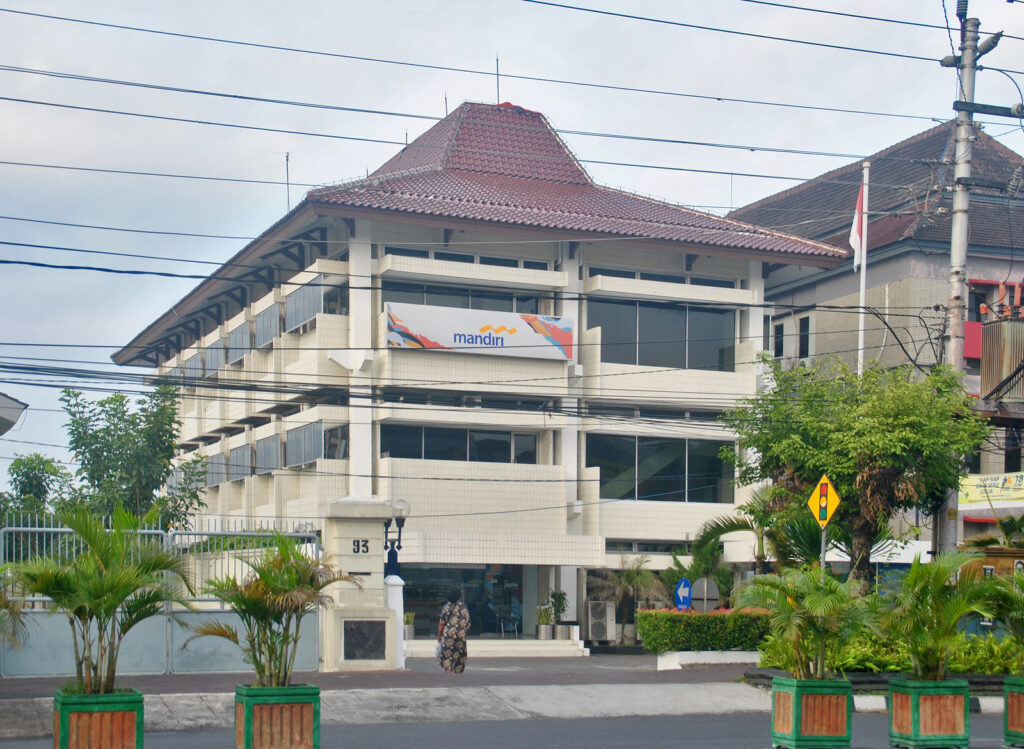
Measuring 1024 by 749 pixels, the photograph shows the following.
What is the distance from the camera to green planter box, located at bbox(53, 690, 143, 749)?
38.1ft

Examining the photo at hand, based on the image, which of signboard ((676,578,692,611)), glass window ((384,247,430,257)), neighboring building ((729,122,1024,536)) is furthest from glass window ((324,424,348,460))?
neighboring building ((729,122,1024,536))

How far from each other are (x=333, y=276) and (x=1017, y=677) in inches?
1055

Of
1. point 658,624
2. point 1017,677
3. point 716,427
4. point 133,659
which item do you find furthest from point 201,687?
point 716,427

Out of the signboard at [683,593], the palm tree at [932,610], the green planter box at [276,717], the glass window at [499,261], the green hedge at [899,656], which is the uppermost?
the glass window at [499,261]

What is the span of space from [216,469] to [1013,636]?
3778cm

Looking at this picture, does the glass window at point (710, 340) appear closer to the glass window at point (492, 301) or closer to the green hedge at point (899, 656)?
the glass window at point (492, 301)

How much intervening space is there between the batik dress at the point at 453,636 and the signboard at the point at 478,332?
17.1 m

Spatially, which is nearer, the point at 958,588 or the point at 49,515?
the point at 958,588

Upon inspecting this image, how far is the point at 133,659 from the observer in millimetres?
19641

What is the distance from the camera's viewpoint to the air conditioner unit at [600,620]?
1537 inches

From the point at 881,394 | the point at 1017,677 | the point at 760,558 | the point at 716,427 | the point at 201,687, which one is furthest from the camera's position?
the point at 716,427

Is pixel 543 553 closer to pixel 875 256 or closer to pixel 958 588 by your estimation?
pixel 875 256

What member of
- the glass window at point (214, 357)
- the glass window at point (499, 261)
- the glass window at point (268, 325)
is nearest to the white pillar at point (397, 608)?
the glass window at point (499, 261)

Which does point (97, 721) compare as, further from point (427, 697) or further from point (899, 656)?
point (899, 656)
